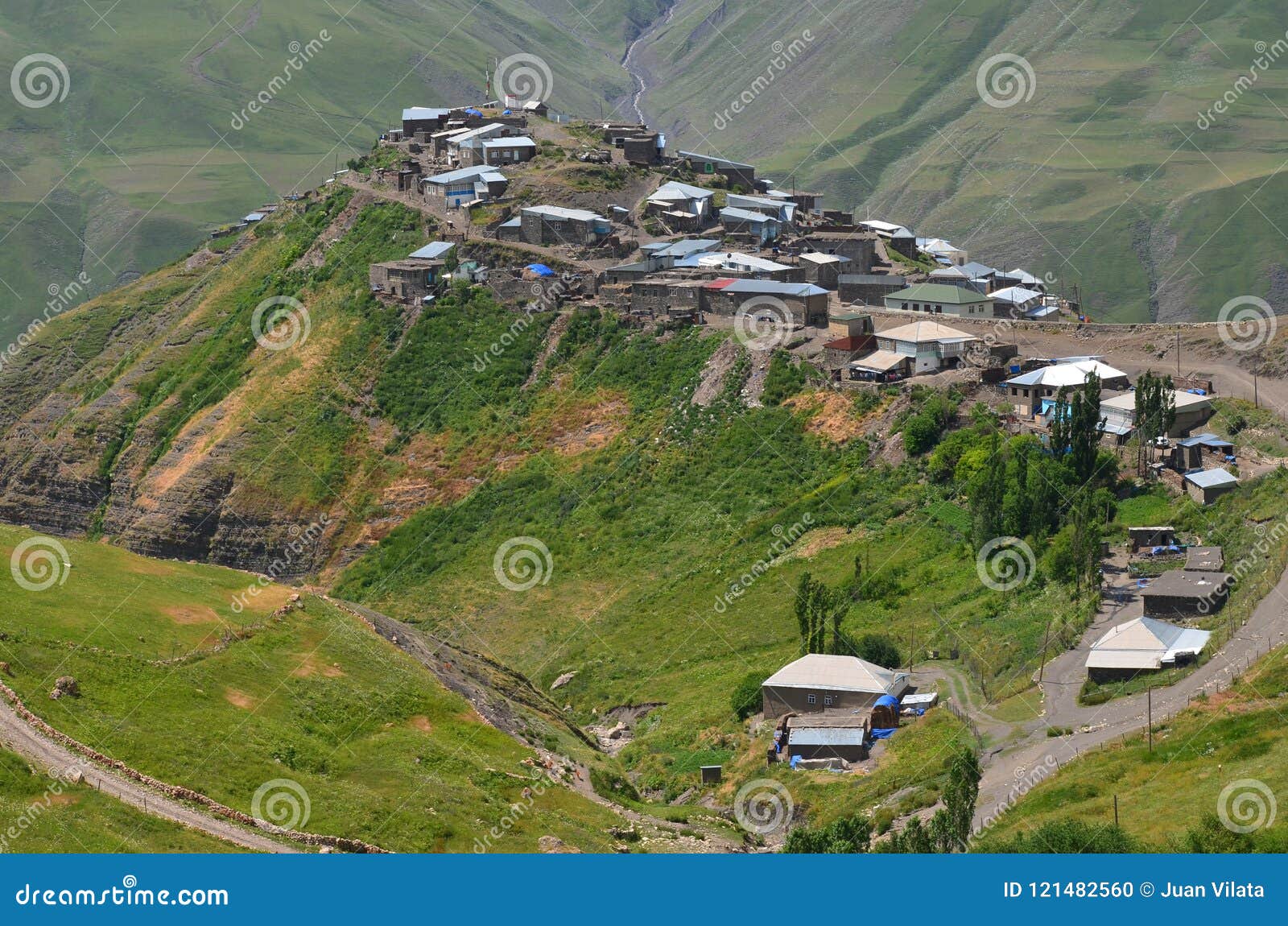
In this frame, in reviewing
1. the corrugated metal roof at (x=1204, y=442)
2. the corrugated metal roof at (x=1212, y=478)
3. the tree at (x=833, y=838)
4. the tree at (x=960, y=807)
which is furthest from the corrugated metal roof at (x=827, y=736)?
the corrugated metal roof at (x=1204, y=442)

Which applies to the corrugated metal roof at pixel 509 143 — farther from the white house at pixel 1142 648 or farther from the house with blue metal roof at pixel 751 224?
the white house at pixel 1142 648

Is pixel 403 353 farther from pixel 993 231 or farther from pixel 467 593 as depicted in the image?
pixel 993 231

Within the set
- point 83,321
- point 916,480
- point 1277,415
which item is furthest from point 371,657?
point 83,321

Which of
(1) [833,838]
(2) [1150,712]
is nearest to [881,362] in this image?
(2) [1150,712]

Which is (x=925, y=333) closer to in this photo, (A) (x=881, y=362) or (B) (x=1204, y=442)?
(A) (x=881, y=362)

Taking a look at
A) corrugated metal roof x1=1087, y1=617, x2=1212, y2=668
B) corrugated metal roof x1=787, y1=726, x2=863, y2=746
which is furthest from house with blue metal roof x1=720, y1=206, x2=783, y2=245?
corrugated metal roof x1=1087, y1=617, x2=1212, y2=668

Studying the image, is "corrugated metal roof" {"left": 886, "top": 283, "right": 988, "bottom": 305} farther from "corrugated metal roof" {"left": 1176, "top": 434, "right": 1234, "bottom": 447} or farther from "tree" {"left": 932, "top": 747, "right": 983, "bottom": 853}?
"tree" {"left": 932, "top": 747, "right": 983, "bottom": 853}
